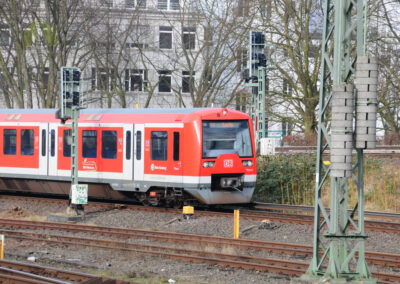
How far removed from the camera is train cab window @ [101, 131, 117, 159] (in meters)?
20.0

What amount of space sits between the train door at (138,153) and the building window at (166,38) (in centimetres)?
2562

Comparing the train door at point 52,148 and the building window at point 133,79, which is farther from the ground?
the building window at point 133,79

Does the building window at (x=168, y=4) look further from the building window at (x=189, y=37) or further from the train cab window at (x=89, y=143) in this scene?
the train cab window at (x=89, y=143)

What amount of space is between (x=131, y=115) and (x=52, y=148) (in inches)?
137

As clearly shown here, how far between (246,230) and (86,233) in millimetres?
3850

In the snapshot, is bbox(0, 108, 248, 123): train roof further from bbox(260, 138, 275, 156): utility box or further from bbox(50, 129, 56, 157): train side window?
bbox(260, 138, 275, 156): utility box

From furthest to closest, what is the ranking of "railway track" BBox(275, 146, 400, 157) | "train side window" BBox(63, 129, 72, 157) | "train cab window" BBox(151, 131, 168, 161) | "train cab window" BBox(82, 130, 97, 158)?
"railway track" BBox(275, 146, 400, 157), "train side window" BBox(63, 129, 72, 157), "train cab window" BBox(82, 130, 97, 158), "train cab window" BBox(151, 131, 168, 161)

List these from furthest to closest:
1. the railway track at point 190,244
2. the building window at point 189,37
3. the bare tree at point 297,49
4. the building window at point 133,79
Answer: the building window at point 133,79 < the building window at point 189,37 < the bare tree at point 297,49 < the railway track at point 190,244

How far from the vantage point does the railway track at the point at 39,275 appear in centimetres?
1040

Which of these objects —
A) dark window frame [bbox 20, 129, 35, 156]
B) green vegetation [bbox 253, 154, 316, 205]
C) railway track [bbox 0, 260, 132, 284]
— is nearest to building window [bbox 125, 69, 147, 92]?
dark window frame [bbox 20, 129, 35, 156]

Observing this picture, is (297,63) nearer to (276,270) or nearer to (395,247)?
(395,247)

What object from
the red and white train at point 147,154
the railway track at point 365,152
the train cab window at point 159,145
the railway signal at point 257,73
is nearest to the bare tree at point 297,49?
the railway track at point 365,152

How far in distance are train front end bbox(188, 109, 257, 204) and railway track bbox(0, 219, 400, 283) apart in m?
3.06

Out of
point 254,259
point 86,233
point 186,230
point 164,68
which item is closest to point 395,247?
point 254,259
